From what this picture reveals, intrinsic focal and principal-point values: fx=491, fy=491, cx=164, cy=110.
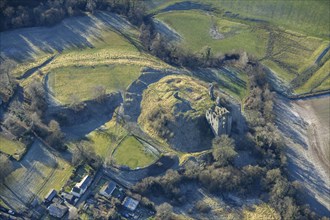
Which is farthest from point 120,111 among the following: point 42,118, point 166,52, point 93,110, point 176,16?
point 176,16

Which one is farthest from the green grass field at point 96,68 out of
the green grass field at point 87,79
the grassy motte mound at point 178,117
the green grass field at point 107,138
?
the grassy motte mound at point 178,117

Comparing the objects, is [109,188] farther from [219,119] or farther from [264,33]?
[264,33]

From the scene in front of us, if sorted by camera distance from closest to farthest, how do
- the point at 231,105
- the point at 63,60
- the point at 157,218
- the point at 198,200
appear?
the point at 157,218, the point at 198,200, the point at 231,105, the point at 63,60

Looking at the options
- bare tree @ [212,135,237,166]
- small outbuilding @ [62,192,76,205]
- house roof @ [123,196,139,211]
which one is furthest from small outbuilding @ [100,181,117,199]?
bare tree @ [212,135,237,166]

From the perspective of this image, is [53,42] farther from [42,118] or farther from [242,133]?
[242,133]

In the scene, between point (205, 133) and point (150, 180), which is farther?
point (205, 133)

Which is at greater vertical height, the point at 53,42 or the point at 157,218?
the point at 53,42
